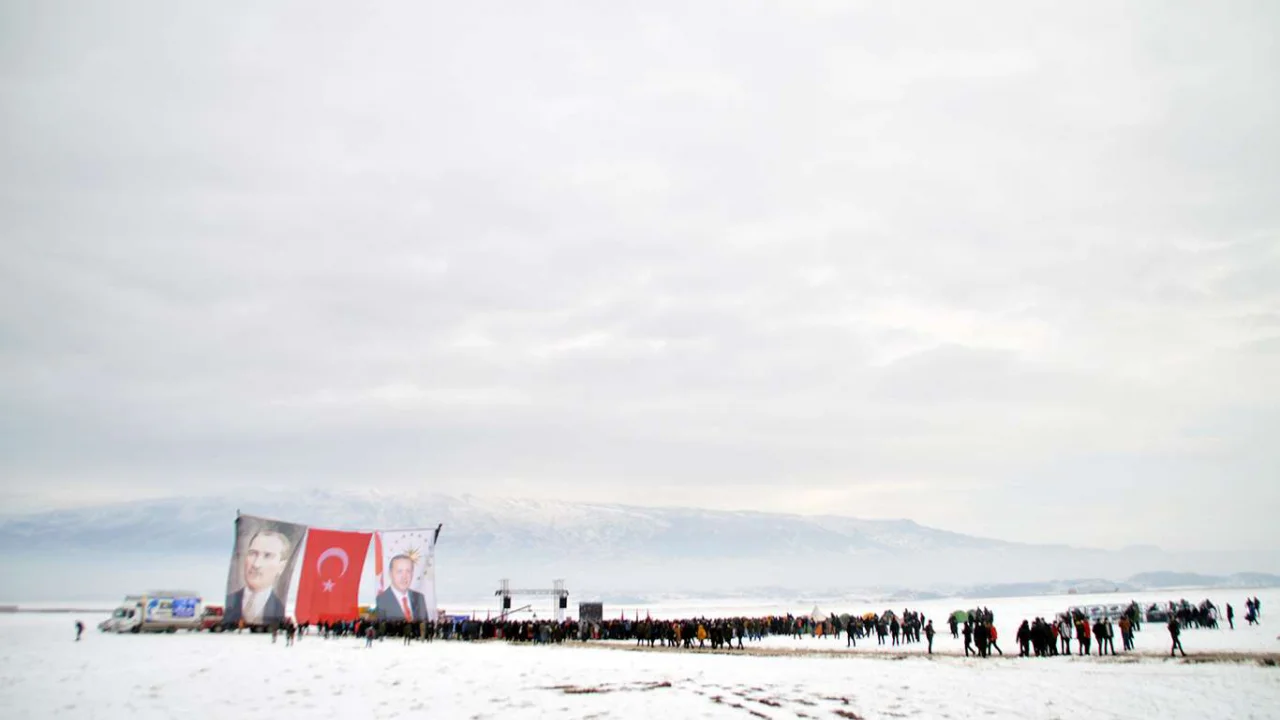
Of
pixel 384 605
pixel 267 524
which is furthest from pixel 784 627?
pixel 267 524

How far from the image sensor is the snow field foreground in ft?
56.4

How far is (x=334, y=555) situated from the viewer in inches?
1858

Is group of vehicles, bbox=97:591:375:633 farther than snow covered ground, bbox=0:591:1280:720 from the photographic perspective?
Yes

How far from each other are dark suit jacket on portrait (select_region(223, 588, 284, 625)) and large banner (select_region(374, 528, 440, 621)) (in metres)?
5.50

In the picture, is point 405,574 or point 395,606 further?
point 405,574

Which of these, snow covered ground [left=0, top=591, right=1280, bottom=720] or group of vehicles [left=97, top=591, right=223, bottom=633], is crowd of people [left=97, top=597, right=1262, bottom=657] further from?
snow covered ground [left=0, top=591, right=1280, bottom=720]

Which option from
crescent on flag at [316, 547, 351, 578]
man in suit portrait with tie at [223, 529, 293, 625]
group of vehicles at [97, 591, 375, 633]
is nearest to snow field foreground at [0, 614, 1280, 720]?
man in suit portrait with tie at [223, 529, 293, 625]

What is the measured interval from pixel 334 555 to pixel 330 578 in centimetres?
140

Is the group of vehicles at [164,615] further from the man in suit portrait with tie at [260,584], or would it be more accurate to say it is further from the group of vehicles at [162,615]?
the man in suit portrait with tie at [260,584]

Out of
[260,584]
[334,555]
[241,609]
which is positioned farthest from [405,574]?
[241,609]

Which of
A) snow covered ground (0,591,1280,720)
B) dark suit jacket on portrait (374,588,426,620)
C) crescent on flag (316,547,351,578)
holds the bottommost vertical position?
dark suit jacket on portrait (374,588,426,620)

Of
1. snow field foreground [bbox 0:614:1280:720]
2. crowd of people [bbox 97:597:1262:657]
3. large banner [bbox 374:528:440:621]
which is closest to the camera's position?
snow field foreground [bbox 0:614:1280:720]

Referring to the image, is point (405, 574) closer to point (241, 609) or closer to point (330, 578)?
point (330, 578)

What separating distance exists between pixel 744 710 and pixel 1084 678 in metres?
10.8
